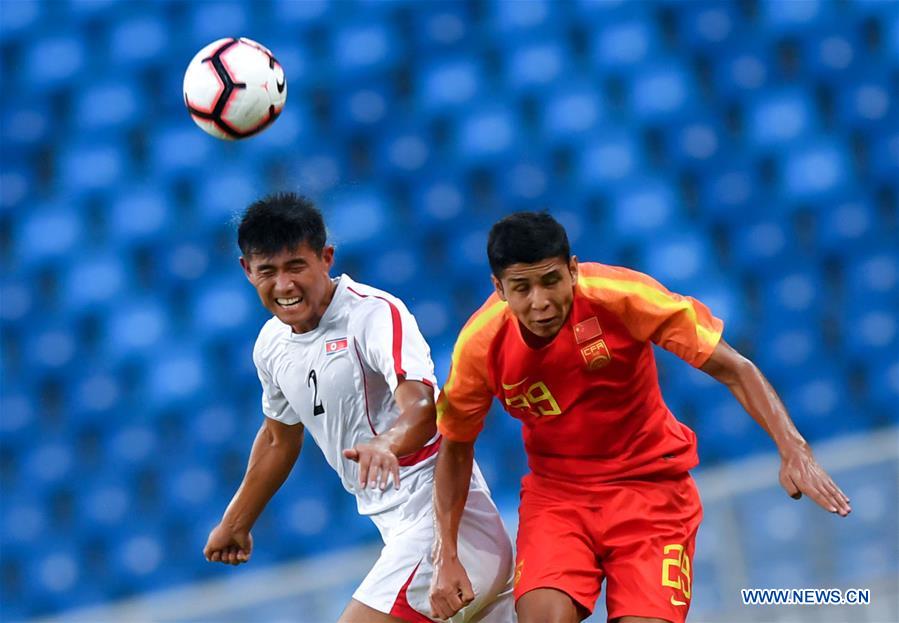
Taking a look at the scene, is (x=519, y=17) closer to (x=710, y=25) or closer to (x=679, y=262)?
(x=710, y=25)

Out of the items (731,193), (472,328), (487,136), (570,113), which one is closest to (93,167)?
(487,136)

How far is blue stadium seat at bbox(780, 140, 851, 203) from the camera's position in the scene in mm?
7371

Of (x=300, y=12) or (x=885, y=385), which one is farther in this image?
(x=300, y=12)

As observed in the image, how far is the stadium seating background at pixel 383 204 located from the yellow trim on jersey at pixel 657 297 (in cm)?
341

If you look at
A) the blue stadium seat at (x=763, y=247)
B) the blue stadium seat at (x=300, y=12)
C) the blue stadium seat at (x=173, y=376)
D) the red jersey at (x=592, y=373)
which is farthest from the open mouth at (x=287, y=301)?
the blue stadium seat at (x=300, y=12)

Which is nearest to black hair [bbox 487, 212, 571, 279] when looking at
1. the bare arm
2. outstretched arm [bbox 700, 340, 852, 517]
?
the bare arm

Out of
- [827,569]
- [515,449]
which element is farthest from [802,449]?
[515,449]

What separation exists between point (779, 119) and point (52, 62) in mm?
4113

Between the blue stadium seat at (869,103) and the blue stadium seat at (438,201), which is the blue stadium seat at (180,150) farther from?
the blue stadium seat at (869,103)

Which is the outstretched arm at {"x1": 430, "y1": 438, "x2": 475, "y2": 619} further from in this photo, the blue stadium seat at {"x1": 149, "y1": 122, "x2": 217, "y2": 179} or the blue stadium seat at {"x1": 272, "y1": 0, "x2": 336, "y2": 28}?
the blue stadium seat at {"x1": 272, "y1": 0, "x2": 336, "y2": 28}

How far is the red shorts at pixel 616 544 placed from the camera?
3447mm

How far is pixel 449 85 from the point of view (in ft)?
24.8

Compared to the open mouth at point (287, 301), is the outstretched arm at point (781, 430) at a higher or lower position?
lower

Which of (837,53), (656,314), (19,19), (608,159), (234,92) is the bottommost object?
(656,314)
